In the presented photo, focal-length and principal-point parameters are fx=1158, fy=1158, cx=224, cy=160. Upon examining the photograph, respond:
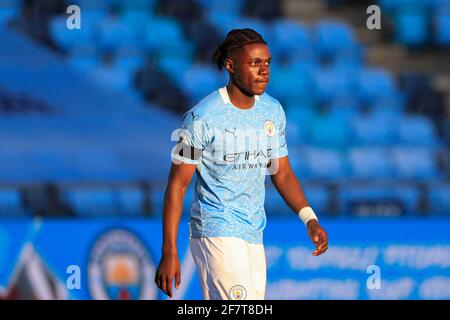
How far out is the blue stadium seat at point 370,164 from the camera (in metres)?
11.9

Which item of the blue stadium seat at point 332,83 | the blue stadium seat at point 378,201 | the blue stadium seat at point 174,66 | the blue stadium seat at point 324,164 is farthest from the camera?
the blue stadium seat at point 332,83

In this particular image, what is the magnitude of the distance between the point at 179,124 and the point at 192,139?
5.91 m

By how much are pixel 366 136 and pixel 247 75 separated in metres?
6.81

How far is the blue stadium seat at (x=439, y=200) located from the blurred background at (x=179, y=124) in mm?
20

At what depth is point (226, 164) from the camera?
5797mm

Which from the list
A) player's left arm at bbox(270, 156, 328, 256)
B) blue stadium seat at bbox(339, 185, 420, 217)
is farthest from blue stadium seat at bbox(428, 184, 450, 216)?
player's left arm at bbox(270, 156, 328, 256)

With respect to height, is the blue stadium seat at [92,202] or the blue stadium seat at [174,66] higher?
the blue stadium seat at [174,66]

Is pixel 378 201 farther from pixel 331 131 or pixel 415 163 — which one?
pixel 331 131

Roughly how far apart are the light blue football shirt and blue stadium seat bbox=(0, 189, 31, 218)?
4.44m

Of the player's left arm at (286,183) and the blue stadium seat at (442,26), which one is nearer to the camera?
the player's left arm at (286,183)

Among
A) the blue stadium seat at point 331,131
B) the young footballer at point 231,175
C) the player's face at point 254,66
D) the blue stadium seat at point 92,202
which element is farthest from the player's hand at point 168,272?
the blue stadium seat at point 331,131

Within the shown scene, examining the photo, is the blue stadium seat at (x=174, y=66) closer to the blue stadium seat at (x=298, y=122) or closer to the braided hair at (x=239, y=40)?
the blue stadium seat at (x=298, y=122)

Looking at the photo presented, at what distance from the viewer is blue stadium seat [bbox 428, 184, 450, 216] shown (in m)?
10.5
